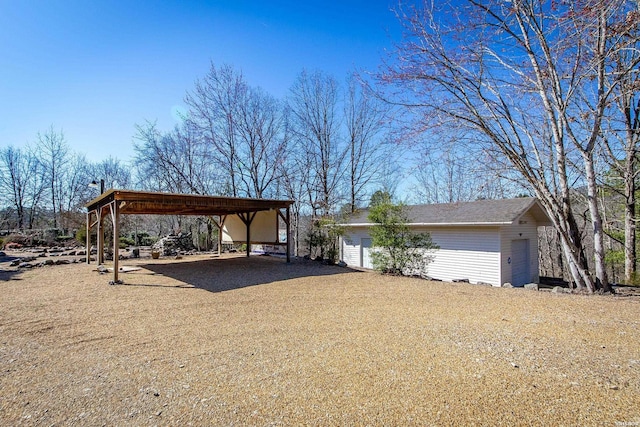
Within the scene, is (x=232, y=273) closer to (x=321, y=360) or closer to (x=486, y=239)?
(x=321, y=360)

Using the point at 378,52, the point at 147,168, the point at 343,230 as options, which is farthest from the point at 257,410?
the point at 147,168

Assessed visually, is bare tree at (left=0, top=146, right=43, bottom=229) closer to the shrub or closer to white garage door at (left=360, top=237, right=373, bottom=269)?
white garage door at (left=360, top=237, right=373, bottom=269)

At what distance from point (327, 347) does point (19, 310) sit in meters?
5.63

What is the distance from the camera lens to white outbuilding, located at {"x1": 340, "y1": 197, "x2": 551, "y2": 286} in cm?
1012

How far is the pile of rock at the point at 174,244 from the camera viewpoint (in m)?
15.8

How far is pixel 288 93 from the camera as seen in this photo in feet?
58.1

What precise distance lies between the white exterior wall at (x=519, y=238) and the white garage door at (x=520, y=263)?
0.18 metres

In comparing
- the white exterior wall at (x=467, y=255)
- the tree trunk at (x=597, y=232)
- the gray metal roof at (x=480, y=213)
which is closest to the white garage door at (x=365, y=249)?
the gray metal roof at (x=480, y=213)

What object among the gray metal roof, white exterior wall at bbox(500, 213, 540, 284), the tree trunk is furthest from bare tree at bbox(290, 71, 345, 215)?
the tree trunk

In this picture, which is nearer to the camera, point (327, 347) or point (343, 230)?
point (327, 347)

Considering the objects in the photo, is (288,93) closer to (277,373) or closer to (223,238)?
(223,238)

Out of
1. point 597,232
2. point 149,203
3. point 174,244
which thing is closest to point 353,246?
point 149,203

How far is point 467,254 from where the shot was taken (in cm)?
1086

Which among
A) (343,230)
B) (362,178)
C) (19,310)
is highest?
(362,178)
